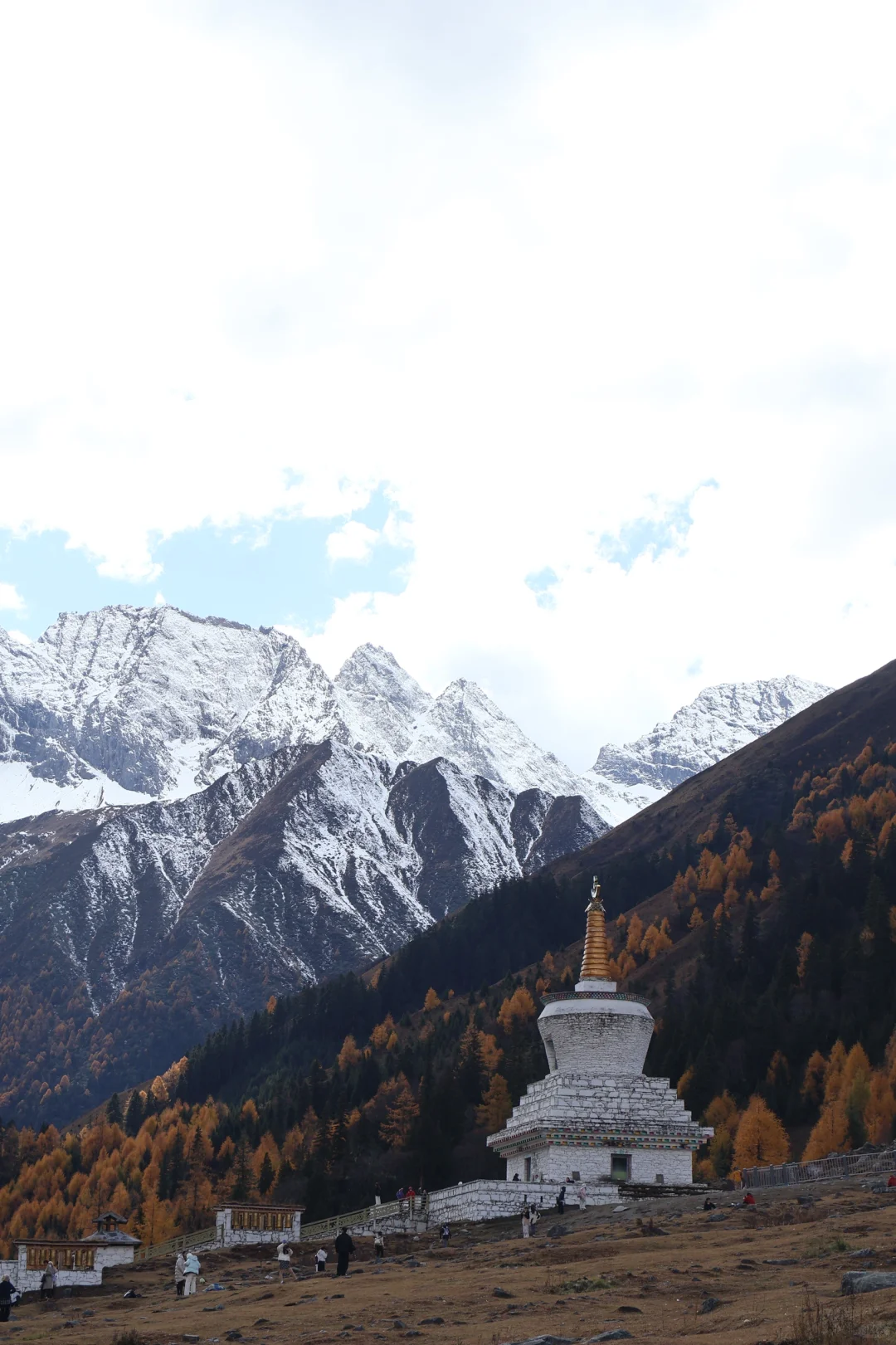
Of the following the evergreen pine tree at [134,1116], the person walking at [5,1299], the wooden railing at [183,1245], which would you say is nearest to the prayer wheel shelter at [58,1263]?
the wooden railing at [183,1245]

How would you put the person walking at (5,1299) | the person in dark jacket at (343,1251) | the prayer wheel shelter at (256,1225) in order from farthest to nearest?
the prayer wheel shelter at (256,1225) → the person in dark jacket at (343,1251) → the person walking at (5,1299)

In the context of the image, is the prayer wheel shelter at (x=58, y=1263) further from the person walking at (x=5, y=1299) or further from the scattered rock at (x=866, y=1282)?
the scattered rock at (x=866, y=1282)

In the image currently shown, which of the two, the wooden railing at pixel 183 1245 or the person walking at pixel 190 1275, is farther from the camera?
the wooden railing at pixel 183 1245

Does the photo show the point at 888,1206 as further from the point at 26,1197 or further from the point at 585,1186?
the point at 26,1197

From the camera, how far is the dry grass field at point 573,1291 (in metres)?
32.5

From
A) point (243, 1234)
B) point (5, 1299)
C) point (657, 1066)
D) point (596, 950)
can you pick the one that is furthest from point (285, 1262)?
point (657, 1066)

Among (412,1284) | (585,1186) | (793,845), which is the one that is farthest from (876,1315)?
(793,845)

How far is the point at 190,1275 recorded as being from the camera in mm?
52031

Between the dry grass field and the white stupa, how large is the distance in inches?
567

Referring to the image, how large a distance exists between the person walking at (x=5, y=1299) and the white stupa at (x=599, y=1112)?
29.0 meters

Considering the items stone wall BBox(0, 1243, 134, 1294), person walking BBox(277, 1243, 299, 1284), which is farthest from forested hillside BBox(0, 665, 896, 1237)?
person walking BBox(277, 1243, 299, 1284)

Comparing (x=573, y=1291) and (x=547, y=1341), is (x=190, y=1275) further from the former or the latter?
(x=547, y=1341)

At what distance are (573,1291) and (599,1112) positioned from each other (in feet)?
122

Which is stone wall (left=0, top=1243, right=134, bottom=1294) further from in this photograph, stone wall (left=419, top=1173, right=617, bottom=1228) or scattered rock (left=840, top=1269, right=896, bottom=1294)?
scattered rock (left=840, top=1269, right=896, bottom=1294)
